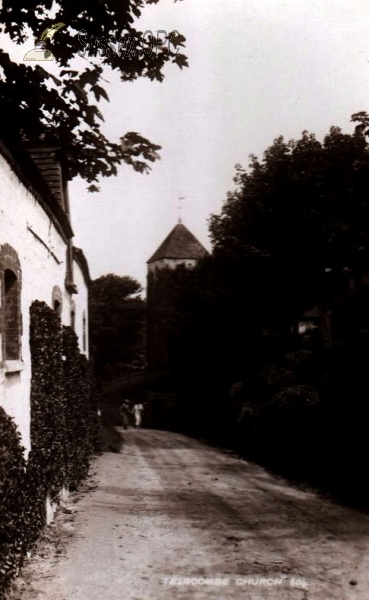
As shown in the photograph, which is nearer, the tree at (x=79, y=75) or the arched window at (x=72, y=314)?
the tree at (x=79, y=75)

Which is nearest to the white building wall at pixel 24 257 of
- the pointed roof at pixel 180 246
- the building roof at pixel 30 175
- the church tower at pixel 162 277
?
the building roof at pixel 30 175

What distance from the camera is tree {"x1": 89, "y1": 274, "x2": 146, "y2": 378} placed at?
5719 cm

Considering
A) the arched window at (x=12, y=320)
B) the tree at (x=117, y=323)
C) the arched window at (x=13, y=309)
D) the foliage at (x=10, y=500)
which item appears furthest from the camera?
the tree at (x=117, y=323)

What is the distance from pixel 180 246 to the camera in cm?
5466

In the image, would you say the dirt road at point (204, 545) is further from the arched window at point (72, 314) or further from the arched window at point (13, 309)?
the arched window at point (72, 314)

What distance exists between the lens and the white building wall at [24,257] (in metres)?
7.02

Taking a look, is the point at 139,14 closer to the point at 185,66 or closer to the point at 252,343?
the point at 185,66

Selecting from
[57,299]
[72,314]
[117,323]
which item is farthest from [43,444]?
[117,323]

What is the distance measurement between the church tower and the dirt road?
33997mm

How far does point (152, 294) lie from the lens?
54094mm

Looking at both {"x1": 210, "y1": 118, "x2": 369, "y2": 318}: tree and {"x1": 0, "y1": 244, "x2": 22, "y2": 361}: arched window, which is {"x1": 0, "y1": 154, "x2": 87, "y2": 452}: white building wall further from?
{"x1": 210, "y1": 118, "x2": 369, "y2": 318}: tree

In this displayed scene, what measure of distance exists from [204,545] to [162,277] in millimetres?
40601

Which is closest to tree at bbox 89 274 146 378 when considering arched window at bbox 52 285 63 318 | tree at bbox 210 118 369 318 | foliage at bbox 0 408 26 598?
tree at bbox 210 118 369 318

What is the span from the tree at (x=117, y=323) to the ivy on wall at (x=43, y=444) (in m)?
42.4
